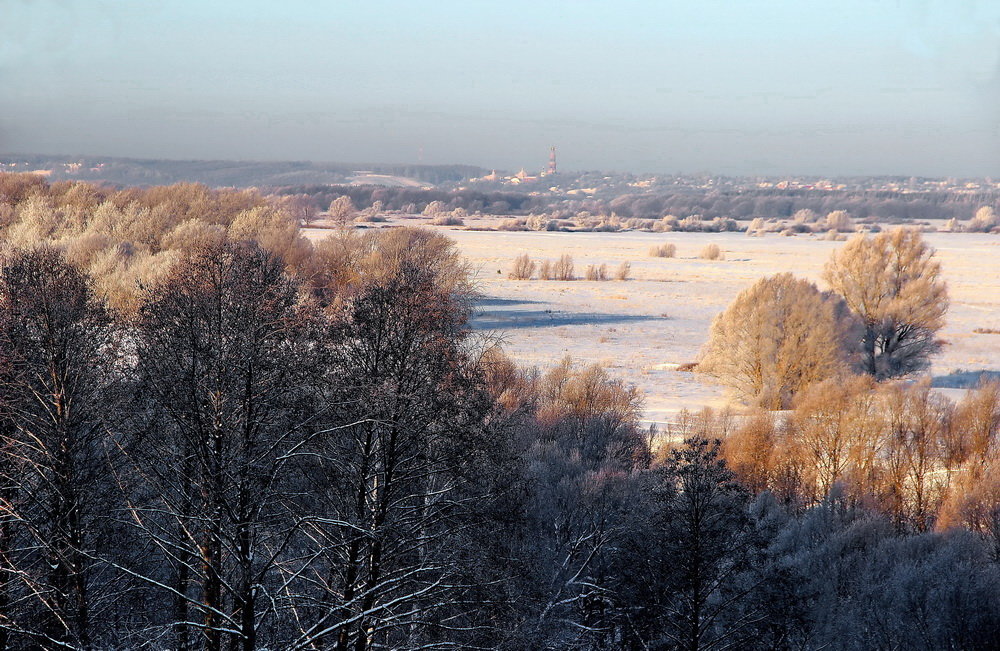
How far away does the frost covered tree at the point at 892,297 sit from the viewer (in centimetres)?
3925

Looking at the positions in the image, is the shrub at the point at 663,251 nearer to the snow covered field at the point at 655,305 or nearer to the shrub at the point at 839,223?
the snow covered field at the point at 655,305

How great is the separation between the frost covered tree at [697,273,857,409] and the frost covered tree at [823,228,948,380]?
124 inches

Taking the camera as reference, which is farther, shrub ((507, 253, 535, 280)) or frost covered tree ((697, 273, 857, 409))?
shrub ((507, 253, 535, 280))

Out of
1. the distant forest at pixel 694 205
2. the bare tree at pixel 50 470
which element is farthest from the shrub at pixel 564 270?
the distant forest at pixel 694 205

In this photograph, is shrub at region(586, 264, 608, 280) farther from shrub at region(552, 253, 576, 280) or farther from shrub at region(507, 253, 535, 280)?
shrub at region(507, 253, 535, 280)

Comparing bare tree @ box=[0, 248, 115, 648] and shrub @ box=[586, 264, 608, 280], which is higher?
bare tree @ box=[0, 248, 115, 648]

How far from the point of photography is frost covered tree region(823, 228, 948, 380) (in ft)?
129

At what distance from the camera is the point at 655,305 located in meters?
60.4

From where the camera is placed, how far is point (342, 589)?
34.3 feet

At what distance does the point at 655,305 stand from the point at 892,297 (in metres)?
21.2

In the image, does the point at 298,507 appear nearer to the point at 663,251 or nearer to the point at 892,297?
the point at 892,297

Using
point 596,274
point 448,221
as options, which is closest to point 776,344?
point 596,274

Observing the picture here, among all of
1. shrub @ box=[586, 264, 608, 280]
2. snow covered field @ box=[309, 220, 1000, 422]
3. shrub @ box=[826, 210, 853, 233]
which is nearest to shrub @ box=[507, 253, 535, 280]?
snow covered field @ box=[309, 220, 1000, 422]

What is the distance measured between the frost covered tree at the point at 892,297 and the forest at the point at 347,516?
18.8 m
